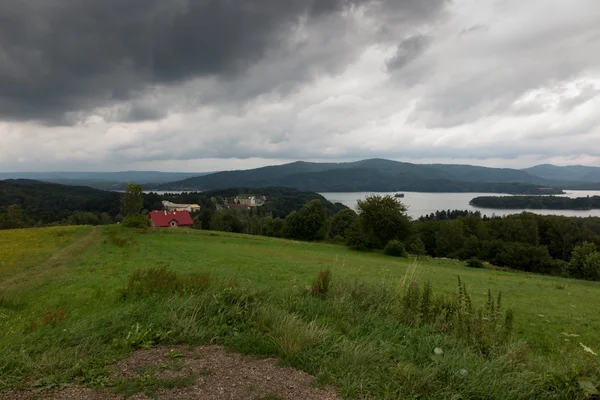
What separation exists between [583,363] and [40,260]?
2224 centimetres

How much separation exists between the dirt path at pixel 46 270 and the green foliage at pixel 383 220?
29661 mm

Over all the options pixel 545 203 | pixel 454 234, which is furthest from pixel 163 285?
pixel 545 203

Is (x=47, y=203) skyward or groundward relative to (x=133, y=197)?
groundward

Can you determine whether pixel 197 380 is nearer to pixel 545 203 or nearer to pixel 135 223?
pixel 135 223

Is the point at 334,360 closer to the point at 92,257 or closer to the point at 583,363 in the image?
the point at 583,363

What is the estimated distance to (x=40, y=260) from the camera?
17.9m

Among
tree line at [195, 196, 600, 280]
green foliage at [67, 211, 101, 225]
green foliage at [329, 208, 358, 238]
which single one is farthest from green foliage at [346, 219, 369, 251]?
green foliage at [67, 211, 101, 225]

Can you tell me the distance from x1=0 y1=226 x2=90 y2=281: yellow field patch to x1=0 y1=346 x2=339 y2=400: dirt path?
44.7ft

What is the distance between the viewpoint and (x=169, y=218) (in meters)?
63.6

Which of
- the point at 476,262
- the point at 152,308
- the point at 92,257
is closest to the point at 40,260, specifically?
the point at 92,257

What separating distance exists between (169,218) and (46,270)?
164ft

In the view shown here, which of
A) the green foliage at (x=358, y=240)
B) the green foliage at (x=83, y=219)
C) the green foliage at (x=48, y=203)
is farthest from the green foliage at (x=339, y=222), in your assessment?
the green foliage at (x=48, y=203)

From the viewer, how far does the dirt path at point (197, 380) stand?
385 cm

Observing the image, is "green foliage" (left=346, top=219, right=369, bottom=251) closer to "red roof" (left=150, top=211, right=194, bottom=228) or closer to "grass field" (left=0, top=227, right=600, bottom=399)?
"grass field" (left=0, top=227, right=600, bottom=399)
